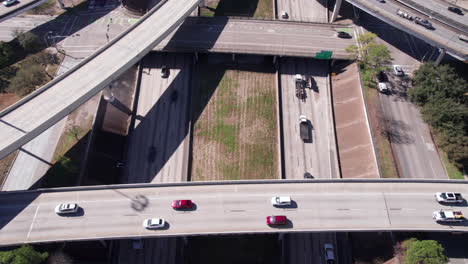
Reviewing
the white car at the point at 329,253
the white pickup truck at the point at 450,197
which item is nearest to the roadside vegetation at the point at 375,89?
the white pickup truck at the point at 450,197

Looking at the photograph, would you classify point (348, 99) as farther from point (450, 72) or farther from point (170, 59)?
point (170, 59)

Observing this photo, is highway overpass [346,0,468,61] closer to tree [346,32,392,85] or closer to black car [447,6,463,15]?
black car [447,6,463,15]

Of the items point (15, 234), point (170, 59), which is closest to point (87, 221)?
point (15, 234)

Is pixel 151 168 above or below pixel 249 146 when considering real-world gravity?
below

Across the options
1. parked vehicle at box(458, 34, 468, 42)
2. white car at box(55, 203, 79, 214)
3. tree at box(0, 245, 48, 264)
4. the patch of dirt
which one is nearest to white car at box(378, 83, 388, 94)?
parked vehicle at box(458, 34, 468, 42)

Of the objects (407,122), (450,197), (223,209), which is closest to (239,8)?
(407,122)

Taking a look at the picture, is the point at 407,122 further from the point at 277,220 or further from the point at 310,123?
the point at 277,220
